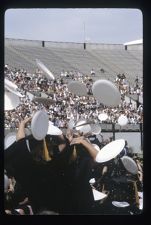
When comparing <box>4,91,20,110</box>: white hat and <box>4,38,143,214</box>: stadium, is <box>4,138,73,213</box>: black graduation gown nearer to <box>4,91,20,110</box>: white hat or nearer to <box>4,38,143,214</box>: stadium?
<box>4,38,143,214</box>: stadium

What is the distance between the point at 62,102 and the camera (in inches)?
77.9

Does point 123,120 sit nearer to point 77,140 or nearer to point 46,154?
point 77,140

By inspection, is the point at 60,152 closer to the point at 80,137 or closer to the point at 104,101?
the point at 80,137

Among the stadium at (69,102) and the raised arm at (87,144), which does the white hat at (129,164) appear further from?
the raised arm at (87,144)

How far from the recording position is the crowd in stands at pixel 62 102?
173cm

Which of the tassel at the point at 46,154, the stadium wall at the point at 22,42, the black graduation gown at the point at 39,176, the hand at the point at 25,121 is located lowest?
Result: the black graduation gown at the point at 39,176

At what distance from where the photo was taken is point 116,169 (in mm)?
1882

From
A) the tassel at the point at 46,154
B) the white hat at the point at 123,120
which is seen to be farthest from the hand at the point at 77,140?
the white hat at the point at 123,120

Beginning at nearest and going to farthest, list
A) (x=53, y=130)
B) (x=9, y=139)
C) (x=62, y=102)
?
(x=9, y=139), (x=53, y=130), (x=62, y=102)

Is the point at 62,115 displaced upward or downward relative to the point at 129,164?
upward

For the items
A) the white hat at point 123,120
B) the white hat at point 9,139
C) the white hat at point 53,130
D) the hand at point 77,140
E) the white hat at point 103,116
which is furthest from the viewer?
the white hat at point 123,120

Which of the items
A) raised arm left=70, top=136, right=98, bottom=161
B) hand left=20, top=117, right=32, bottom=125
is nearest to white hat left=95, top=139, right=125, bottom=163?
raised arm left=70, top=136, right=98, bottom=161

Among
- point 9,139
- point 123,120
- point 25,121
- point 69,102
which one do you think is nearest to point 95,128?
point 69,102

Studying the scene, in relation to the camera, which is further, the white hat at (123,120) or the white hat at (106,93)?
the white hat at (123,120)
